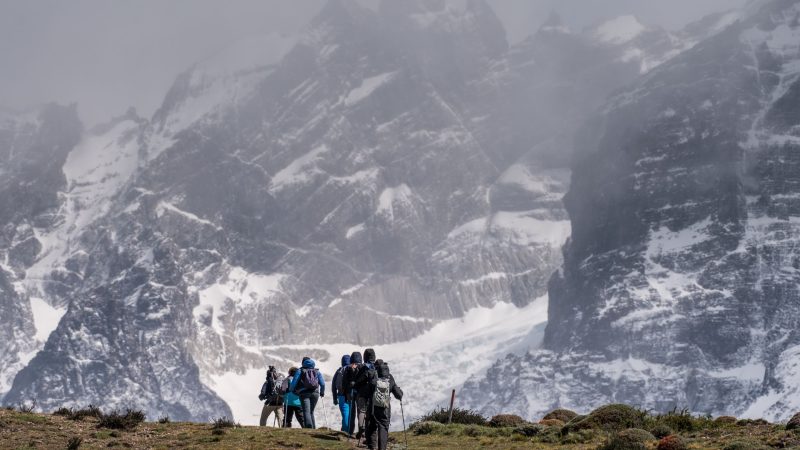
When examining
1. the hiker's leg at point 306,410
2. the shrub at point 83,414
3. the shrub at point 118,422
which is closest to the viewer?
the shrub at point 118,422

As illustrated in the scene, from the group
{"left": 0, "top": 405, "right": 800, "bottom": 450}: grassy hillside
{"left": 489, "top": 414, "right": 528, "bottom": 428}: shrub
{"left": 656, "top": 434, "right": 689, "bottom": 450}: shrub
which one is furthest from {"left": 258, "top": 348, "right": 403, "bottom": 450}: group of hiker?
{"left": 489, "top": 414, "right": 528, "bottom": 428}: shrub

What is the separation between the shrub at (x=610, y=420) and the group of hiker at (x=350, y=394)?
7669mm

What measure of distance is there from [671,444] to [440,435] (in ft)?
44.1

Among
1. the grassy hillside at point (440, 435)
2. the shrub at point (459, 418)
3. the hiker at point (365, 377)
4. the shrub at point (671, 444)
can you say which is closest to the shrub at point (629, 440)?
the grassy hillside at point (440, 435)

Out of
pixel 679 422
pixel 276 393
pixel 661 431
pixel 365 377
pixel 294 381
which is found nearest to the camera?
pixel 365 377

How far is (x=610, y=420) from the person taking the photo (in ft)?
155

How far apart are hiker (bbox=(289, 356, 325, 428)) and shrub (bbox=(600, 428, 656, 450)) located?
13.1 m

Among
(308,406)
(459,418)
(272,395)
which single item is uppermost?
(272,395)

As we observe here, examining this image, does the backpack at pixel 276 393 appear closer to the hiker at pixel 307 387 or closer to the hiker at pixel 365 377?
the hiker at pixel 307 387

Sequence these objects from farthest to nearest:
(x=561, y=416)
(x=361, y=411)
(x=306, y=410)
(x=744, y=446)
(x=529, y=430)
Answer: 1. (x=561, y=416)
2. (x=306, y=410)
3. (x=529, y=430)
4. (x=361, y=411)
5. (x=744, y=446)

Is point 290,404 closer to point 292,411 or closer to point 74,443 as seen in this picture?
point 292,411

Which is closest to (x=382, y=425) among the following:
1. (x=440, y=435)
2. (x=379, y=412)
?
(x=379, y=412)

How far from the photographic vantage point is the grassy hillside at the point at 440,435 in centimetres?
3947

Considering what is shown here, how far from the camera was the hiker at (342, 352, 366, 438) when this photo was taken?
4228 centimetres
